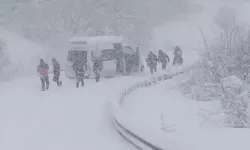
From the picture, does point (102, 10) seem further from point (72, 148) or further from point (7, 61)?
point (72, 148)

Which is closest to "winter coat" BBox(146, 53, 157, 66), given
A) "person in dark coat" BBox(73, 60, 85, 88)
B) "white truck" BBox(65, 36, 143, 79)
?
"white truck" BBox(65, 36, 143, 79)

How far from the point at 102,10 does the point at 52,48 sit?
5.84 meters

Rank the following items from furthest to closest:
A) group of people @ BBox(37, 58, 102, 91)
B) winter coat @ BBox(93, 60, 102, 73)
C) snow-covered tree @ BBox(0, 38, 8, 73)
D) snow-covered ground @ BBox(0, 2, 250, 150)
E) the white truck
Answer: snow-covered tree @ BBox(0, 38, 8, 73) < the white truck < winter coat @ BBox(93, 60, 102, 73) < group of people @ BBox(37, 58, 102, 91) < snow-covered ground @ BBox(0, 2, 250, 150)

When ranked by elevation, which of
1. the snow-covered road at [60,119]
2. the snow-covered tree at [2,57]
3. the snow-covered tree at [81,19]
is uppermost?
the snow-covered tree at [81,19]

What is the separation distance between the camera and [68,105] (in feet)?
51.4

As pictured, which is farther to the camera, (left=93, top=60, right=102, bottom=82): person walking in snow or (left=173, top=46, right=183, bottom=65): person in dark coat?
(left=173, top=46, right=183, bottom=65): person in dark coat

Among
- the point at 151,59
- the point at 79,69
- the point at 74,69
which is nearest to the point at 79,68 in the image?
Answer: the point at 79,69

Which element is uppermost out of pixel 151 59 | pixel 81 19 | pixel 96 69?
pixel 81 19

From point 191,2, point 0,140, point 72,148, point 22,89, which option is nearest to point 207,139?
point 72,148

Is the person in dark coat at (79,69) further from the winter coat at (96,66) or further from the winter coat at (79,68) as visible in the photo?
the winter coat at (96,66)

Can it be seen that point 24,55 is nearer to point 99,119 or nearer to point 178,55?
point 178,55

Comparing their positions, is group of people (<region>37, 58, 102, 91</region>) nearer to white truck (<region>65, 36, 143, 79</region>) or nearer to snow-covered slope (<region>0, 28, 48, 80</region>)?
white truck (<region>65, 36, 143, 79</region>)

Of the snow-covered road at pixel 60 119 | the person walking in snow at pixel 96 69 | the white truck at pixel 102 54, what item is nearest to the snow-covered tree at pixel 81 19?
the white truck at pixel 102 54

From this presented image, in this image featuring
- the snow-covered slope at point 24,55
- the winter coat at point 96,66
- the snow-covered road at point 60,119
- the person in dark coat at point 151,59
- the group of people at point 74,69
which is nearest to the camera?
the snow-covered road at point 60,119
